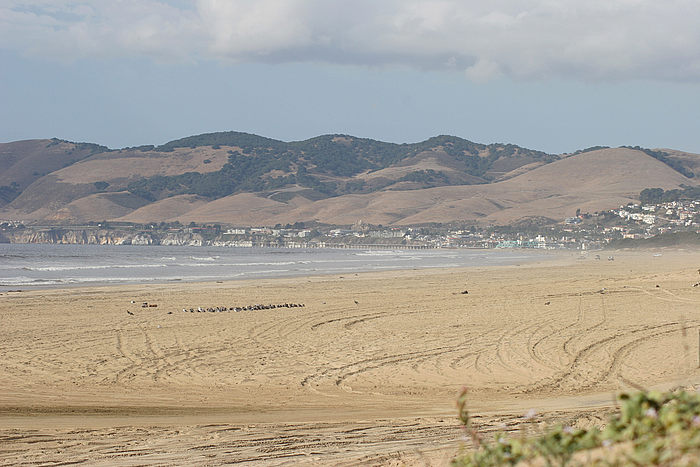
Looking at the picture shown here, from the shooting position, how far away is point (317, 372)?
11555 millimetres

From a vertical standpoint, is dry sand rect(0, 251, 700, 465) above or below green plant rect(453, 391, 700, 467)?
below

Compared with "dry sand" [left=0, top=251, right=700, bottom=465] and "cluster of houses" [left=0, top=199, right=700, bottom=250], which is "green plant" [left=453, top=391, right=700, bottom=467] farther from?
"cluster of houses" [left=0, top=199, right=700, bottom=250]

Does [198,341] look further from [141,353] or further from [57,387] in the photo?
[57,387]

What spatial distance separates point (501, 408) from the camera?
876 centimetres

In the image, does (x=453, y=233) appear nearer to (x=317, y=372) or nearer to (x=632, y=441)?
(x=317, y=372)

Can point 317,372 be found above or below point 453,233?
below

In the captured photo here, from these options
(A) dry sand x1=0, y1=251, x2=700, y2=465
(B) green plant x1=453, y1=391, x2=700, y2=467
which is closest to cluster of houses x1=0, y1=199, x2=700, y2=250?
(A) dry sand x1=0, y1=251, x2=700, y2=465

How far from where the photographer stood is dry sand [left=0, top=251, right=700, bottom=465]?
7.07 m

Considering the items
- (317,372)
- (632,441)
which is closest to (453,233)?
(317,372)

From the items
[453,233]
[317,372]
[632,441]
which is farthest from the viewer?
[453,233]

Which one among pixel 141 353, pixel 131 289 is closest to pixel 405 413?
pixel 141 353

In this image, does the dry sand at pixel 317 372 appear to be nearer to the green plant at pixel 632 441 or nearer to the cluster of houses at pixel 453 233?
the green plant at pixel 632 441

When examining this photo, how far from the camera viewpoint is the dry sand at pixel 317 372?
23.2ft

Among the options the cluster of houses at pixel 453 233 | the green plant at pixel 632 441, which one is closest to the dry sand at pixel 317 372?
the green plant at pixel 632 441
